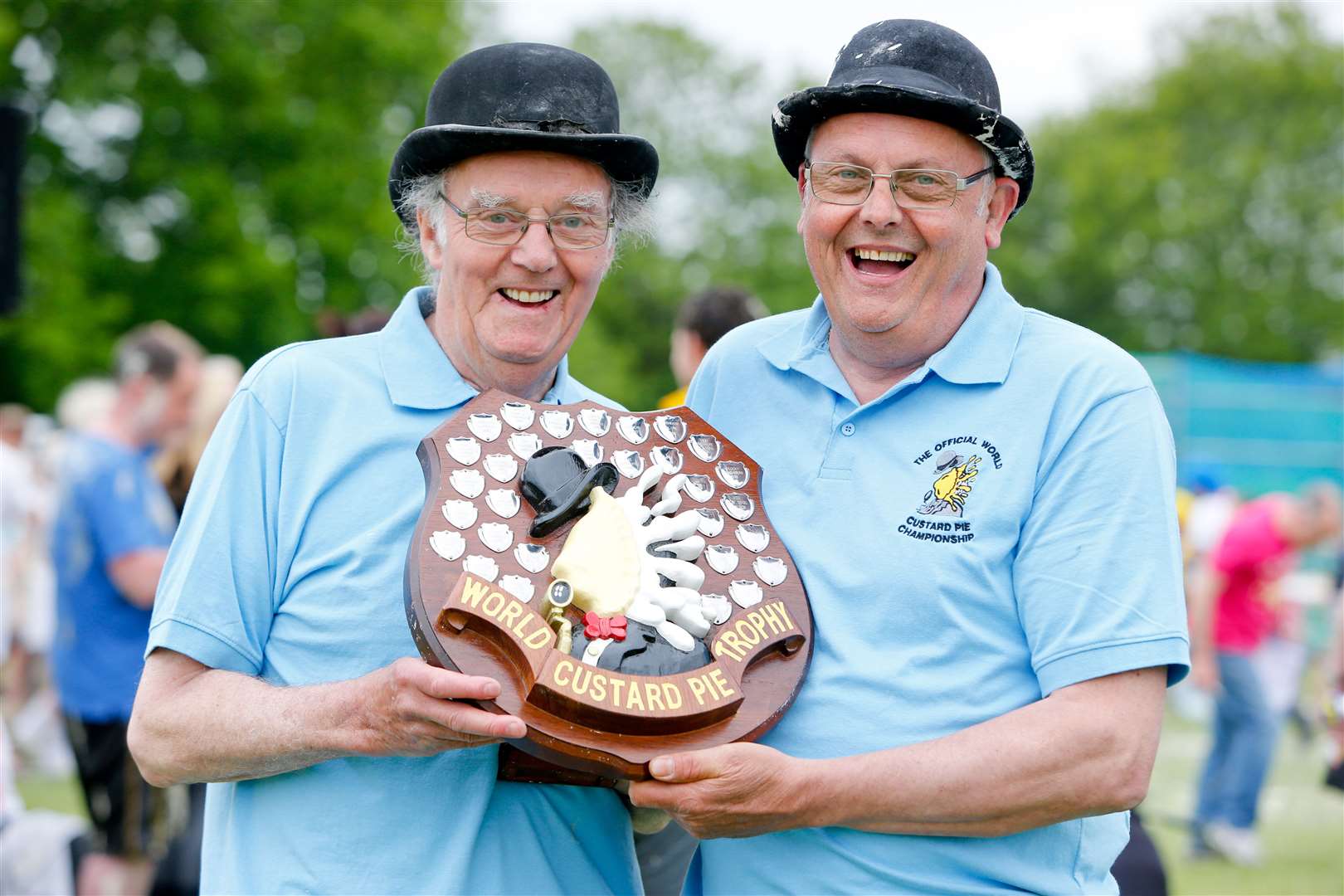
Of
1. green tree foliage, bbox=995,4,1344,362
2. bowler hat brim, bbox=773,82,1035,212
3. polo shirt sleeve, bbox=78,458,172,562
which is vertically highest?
green tree foliage, bbox=995,4,1344,362

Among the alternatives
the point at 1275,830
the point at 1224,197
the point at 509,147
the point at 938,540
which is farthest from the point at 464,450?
the point at 1224,197

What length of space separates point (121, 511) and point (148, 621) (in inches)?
20.8

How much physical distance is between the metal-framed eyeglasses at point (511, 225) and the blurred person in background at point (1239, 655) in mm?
7096

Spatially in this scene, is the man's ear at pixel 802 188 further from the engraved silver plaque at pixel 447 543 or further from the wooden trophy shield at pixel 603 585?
the engraved silver plaque at pixel 447 543

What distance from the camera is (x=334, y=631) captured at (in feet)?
8.52

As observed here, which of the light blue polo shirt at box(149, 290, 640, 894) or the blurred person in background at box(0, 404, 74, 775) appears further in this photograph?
the blurred person in background at box(0, 404, 74, 775)

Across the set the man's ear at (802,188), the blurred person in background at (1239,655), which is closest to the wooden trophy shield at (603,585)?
the man's ear at (802,188)

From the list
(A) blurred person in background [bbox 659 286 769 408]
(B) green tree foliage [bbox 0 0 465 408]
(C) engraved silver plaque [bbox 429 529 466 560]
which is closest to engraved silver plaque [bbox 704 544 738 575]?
(C) engraved silver plaque [bbox 429 529 466 560]

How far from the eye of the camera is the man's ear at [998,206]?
2826 millimetres

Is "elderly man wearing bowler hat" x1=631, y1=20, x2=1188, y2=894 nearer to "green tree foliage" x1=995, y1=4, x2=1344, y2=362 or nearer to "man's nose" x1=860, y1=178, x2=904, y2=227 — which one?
"man's nose" x1=860, y1=178, x2=904, y2=227

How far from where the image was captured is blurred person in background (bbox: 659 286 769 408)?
5824 mm

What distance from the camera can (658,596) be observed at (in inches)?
95.3

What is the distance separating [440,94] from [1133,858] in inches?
109

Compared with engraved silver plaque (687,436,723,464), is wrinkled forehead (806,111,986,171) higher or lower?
higher
